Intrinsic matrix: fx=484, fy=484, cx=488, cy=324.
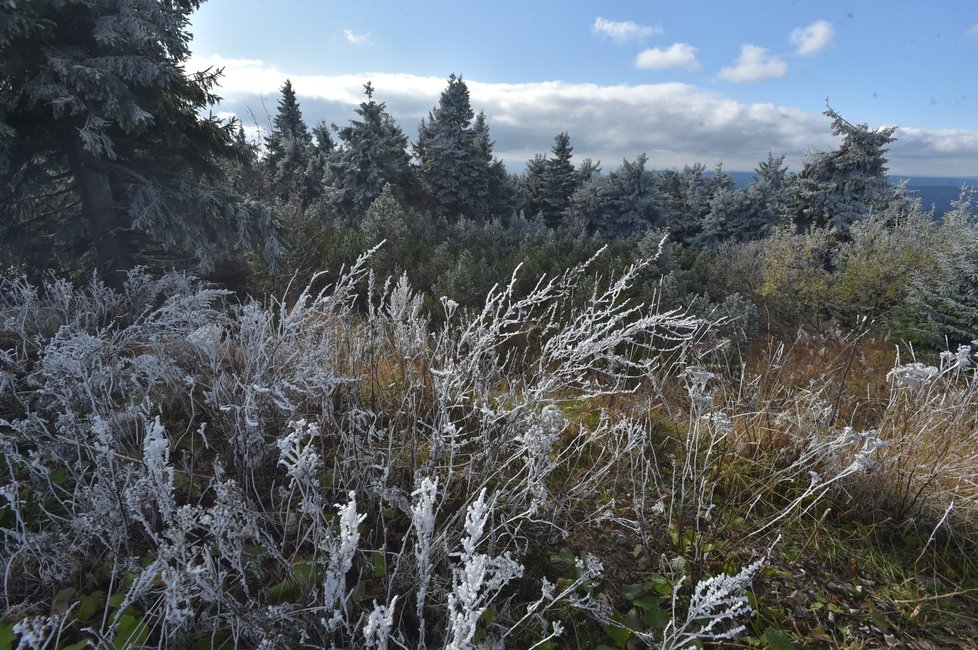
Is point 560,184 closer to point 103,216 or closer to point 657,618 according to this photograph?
point 103,216

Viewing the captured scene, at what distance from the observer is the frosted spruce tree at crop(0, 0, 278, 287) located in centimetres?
492

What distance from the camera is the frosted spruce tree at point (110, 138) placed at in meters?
4.92

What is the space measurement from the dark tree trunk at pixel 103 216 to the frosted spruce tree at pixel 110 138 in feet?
0.04

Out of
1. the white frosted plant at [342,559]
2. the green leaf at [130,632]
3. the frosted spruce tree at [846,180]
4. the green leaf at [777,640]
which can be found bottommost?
the green leaf at [777,640]

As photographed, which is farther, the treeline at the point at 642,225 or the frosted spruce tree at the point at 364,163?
the frosted spruce tree at the point at 364,163

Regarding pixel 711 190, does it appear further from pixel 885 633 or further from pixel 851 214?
pixel 885 633

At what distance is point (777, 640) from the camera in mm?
1538

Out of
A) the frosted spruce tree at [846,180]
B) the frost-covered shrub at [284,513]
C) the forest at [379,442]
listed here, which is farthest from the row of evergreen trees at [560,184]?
the frost-covered shrub at [284,513]

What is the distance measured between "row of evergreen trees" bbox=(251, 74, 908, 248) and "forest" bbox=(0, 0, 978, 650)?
11.5m

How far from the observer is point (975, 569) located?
2027 mm

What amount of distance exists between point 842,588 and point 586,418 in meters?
1.41

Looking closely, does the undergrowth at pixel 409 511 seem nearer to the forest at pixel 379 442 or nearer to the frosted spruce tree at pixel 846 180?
the forest at pixel 379 442

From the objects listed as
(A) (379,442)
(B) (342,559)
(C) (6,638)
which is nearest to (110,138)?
(A) (379,442)

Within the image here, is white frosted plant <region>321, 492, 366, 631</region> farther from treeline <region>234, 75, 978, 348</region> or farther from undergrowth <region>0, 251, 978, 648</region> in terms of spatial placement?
treeline <region>234, 75, 978, 348</region>
